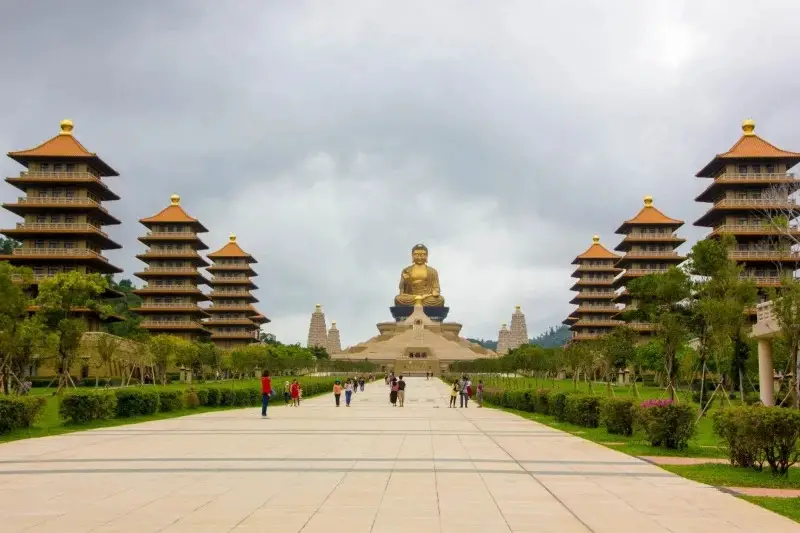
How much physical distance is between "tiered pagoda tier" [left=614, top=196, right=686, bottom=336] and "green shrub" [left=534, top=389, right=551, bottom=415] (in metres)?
45.1

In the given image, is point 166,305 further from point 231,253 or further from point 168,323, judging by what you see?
point 231,253

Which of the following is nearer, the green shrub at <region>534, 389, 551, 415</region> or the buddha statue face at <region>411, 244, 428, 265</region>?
the green shrub at <region>534, 389, 551, 415</region>

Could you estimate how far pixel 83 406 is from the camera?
80.2ft

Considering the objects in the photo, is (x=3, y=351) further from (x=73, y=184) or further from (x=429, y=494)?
(x=73, y=184)

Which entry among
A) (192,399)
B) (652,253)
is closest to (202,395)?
(192,399)

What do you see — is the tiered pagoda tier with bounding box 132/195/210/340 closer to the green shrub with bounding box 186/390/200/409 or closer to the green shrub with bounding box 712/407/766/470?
the green shrub with bounding box 186/390/200/409

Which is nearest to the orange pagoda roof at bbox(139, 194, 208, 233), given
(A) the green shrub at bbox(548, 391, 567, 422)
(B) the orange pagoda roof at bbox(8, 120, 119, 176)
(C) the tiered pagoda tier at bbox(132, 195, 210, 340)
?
(C) the tiered pagoda tier at bbox(132, 195, 210, 340)

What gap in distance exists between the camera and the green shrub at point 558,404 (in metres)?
27.7

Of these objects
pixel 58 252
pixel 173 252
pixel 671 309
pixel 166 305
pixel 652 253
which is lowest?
pixel 671 309

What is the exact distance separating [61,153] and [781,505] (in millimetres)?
61221

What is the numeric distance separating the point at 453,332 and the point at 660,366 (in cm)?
7270

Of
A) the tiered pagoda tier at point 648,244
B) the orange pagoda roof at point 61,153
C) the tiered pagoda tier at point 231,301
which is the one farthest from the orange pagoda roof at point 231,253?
the tiered pagoda tier at point 648,244

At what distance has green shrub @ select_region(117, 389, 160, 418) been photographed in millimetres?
27250

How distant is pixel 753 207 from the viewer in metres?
60.0
